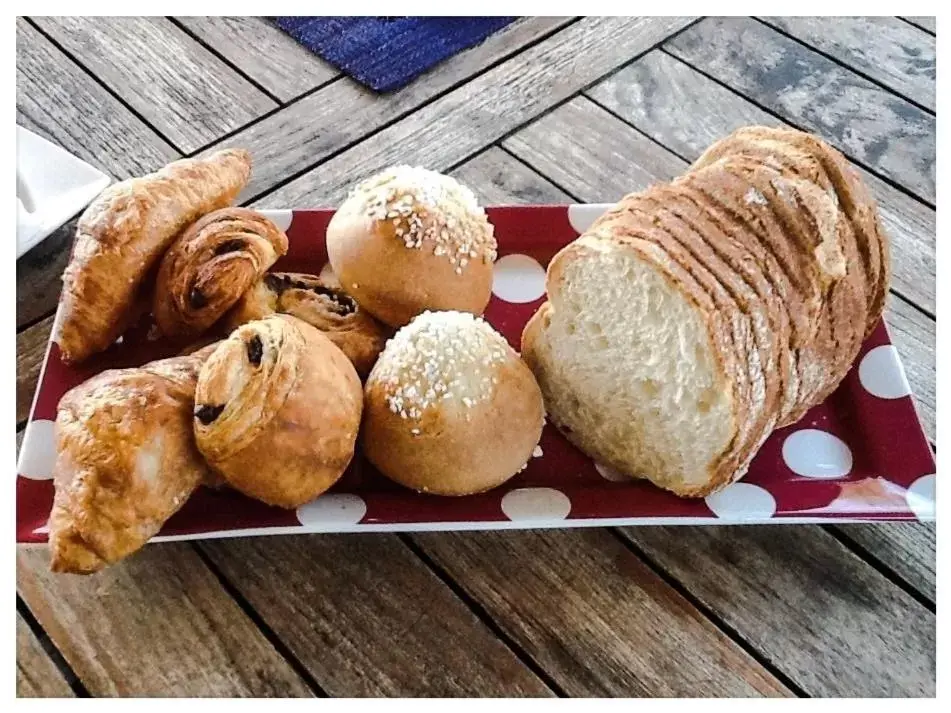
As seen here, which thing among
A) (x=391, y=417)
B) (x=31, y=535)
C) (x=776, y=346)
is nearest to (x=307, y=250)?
(x=391, y=417)

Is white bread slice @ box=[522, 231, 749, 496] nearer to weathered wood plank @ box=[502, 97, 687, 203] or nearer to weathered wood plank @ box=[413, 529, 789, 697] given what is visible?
weathered wood plank @ box=[413, 529, 789, 697]

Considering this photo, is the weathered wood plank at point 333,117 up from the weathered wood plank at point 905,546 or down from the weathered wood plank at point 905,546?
up

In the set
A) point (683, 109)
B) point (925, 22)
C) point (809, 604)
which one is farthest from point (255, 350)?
point (925, 22)

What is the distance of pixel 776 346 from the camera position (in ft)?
3.14

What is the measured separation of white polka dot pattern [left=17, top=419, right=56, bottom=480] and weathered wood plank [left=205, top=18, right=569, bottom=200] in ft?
1.73

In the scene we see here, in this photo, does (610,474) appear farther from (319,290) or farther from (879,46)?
(879,46)

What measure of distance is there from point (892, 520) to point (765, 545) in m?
0.13

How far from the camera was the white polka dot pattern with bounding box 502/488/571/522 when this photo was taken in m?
0.95

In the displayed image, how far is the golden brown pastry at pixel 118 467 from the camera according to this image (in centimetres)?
86

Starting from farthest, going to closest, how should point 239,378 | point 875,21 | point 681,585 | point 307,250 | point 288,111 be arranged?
1. point 875,21
2. point 288,111
3. point 307,250
4. point 681,585
5. point 239,378

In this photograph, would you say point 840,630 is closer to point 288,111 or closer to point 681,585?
point 681,585

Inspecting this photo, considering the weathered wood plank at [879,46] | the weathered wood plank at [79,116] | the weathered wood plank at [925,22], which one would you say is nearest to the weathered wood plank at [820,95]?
the weathered wood plank at [879,46]

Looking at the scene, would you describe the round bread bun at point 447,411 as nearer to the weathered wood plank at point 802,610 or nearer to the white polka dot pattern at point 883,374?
the weathered wood plank at point 802,610

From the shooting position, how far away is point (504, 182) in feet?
4.74
